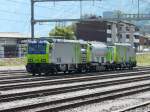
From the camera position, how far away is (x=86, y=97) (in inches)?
782

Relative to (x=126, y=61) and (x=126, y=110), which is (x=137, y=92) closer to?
(x=126, y=110)

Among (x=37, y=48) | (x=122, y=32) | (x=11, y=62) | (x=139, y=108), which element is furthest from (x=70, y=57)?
(x=122, y=32)

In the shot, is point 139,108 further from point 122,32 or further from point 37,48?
point 122,32

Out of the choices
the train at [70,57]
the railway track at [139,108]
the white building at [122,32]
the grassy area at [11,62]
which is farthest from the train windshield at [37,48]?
the white building at [122,32]

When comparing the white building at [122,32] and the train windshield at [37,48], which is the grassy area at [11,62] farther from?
the white building at [122,32]

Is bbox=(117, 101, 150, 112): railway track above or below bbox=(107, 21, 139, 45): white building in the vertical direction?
below

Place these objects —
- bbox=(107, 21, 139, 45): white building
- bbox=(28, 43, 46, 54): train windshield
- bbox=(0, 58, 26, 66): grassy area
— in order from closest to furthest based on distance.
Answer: bbox=(28, 43, 46, 54): train windshield → bbox=(0, 58, 26, 66): grassy area → bbox=(107, 21, 139, 45): white building

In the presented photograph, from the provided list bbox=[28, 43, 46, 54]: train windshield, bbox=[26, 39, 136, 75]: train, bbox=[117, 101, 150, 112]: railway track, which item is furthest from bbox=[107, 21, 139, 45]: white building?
bbox=[117, 101, 150, 112]: railway track

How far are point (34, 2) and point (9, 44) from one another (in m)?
22.8

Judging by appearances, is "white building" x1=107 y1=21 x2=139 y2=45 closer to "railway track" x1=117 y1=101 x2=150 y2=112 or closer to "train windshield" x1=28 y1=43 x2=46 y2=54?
"train windshield" x1=28 y1=43 x2=46 y2=54

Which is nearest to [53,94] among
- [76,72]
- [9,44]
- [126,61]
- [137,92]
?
[137,92]

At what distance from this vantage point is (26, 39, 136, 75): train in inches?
1507

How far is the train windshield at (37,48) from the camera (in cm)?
3822

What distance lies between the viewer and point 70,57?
4178 centimetres
